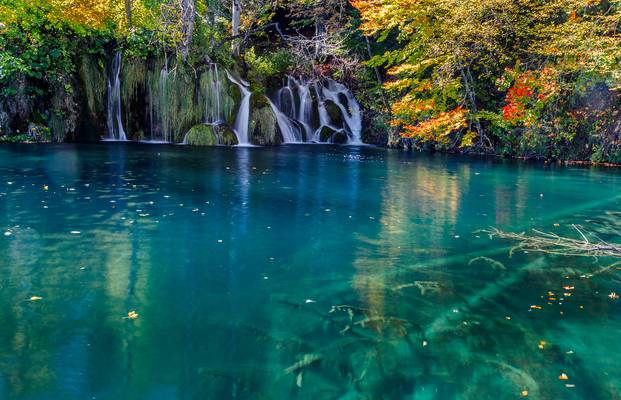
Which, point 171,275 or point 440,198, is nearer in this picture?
point 171,275

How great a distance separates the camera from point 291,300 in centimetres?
489

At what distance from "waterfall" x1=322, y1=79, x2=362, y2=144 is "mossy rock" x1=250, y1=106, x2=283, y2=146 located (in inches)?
170

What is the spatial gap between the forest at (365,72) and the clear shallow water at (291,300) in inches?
349

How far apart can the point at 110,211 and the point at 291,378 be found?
5953mm

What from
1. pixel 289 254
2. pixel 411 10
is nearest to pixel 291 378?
pixel 289 254

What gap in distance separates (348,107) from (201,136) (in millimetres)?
8175

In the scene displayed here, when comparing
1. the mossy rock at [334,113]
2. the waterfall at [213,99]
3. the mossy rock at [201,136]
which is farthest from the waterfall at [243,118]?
the mossy rock at [334,113]

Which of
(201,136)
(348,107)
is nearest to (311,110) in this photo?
(348,107)

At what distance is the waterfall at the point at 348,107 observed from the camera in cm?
2644

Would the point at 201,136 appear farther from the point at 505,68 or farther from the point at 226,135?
the point at 505,68

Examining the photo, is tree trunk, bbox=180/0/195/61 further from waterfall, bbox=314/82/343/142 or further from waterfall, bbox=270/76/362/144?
waterfall, bbox=314/82/343/142

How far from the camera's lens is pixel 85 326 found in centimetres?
421

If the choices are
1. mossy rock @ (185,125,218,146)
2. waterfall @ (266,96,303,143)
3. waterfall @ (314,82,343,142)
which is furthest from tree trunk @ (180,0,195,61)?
waterfall @ (314,82,343,142)

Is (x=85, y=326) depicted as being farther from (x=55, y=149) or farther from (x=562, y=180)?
(x=55, y=149)
